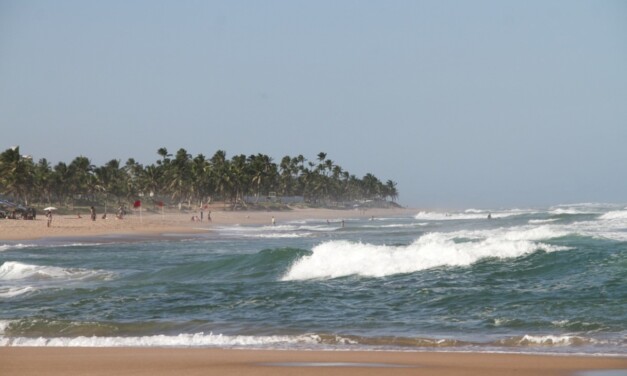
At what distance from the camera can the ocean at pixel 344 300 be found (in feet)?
37.2

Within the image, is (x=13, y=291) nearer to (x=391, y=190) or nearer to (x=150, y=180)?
(x=150, y=180)

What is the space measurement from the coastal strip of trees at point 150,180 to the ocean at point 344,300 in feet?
207

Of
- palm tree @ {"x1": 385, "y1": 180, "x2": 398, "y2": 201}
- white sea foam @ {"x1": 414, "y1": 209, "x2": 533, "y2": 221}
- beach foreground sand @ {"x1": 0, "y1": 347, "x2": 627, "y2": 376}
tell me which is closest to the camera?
beach foreground sand @ {"x1": 0, "y1": 347, "x2": 627, "y2": 376}

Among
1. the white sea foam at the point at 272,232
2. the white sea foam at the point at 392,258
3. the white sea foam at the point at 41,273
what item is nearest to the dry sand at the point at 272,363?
the white sea foam at the point at 392,258

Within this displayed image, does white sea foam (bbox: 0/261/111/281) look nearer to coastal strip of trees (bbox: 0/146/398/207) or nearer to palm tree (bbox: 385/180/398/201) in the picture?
coastal strip of trees (bbox: 0/146/398/207)

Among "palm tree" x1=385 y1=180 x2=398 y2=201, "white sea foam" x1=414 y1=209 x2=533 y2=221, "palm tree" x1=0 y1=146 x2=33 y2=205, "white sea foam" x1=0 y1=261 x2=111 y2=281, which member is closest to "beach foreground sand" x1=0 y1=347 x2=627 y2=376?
"white sea foam" x1=0 y1=261 x2=111 y2=281

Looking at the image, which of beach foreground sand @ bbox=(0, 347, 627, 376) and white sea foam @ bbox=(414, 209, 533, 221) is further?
white sea foam @ bbox=(414, 209, 533, 221)

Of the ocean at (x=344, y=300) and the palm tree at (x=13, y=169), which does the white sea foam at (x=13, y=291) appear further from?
the palm tree at (x=13, y=169)

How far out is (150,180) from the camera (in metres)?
106

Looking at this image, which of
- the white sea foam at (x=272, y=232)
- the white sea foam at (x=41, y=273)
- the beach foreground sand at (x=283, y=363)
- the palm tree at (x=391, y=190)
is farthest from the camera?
the palm tree at (x=391, y=190)

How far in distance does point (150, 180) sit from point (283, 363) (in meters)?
99.2

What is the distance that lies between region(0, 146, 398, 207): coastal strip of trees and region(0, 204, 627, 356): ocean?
207 feet

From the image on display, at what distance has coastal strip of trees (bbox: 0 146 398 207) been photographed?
87.8 m

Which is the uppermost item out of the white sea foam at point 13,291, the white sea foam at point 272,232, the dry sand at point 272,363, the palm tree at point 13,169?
the palm tree at point 13,169
